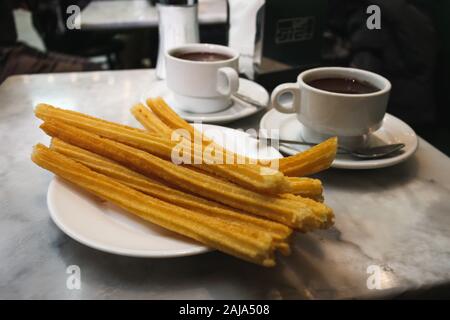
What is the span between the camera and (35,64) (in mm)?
1450

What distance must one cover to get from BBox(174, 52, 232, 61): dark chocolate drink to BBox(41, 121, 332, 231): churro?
0.35 metres

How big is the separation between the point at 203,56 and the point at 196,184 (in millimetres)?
443

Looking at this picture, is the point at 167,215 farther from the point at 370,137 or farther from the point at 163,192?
the point at 370,137

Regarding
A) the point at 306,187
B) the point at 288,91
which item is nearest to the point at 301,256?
the point at 306,187

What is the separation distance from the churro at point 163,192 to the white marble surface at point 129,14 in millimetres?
1309

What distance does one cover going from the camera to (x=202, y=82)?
0.78m

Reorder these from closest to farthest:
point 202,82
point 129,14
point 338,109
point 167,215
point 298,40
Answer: point 167,215 < point 338,109 < point 202,82 < point 298,40 < point 129,14

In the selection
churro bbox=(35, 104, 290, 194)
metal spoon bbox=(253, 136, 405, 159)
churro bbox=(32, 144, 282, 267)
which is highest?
churro bbox=(35, 104, 290, 194)

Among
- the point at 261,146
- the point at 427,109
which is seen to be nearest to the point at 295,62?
the point at 261,146

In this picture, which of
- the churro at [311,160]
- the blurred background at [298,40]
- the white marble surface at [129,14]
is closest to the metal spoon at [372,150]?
the churro at [311,160]

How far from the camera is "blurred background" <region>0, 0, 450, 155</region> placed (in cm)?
97

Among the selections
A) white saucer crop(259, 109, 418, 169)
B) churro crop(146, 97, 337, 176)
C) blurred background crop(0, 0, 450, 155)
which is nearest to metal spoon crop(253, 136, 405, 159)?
white saucer crop(259, 109, 418, 169)

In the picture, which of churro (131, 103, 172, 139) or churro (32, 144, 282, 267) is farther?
churro (131, 103, 172, 139)

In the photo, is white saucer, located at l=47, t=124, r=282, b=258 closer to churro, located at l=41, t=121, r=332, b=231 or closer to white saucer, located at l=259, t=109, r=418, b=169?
churro, located at l=41, t=121, r=332, b=231
